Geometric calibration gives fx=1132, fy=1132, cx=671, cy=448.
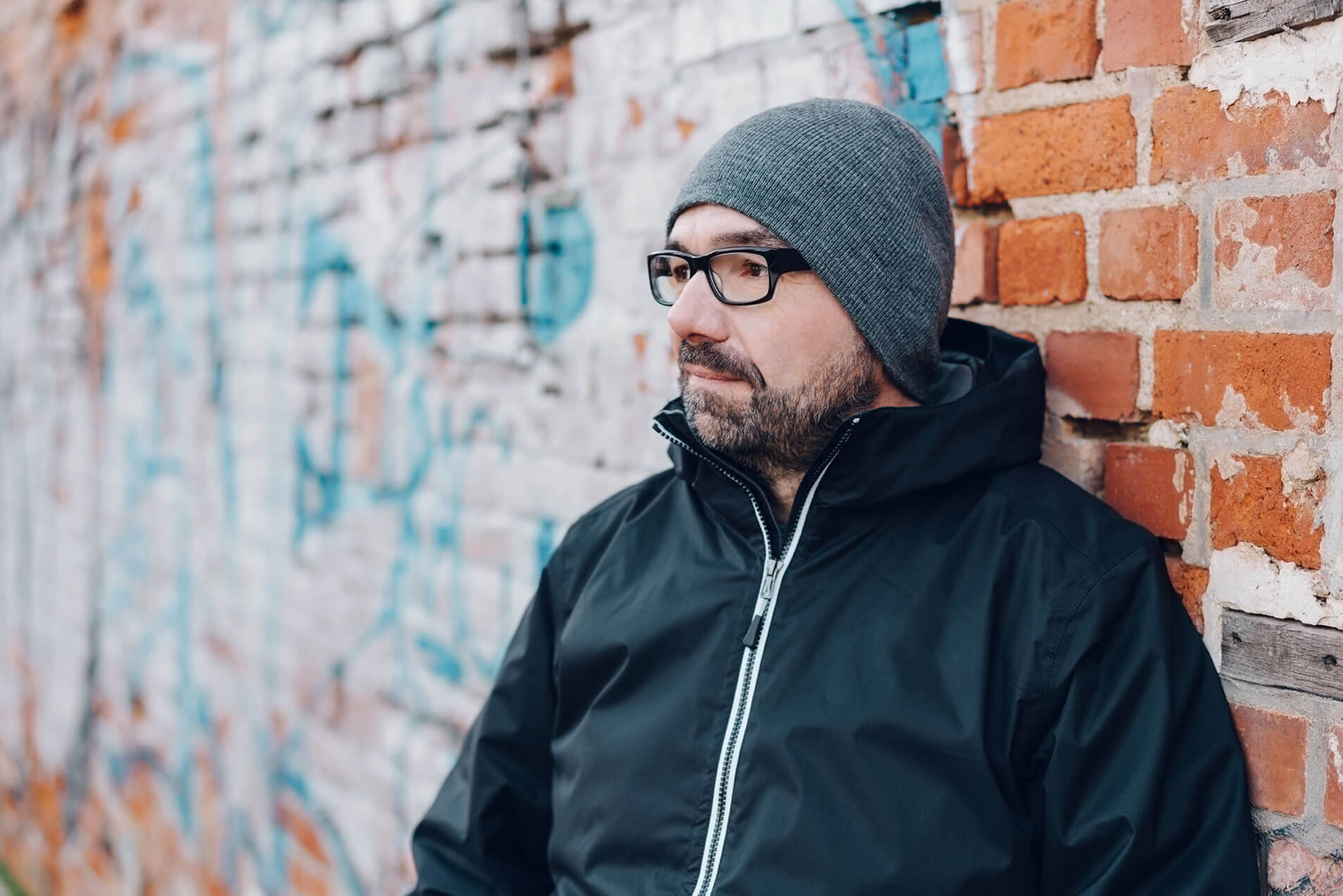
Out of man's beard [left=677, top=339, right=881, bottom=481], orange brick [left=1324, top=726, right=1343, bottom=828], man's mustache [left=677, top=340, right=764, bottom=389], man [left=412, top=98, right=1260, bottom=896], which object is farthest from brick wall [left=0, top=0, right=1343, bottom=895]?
man's mustache [left=677, top=340, right=764, bottom=389]

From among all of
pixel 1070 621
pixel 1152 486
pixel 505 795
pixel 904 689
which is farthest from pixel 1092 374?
pixel 505 795

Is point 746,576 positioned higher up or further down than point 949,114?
further down

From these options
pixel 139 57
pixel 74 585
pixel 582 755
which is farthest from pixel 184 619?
pixel 582 755

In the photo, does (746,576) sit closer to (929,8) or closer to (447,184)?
(929,8)

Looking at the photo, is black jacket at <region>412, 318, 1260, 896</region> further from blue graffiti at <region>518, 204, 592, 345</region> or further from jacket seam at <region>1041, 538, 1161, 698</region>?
blue graffiti at <region>518, 204, 592, 345</region>

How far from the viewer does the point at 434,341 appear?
2.48 metres

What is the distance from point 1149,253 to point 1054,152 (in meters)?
0.19

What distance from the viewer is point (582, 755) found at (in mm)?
1479

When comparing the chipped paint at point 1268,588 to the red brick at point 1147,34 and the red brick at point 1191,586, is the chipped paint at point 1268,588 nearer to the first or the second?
the red brick at point 1191,586

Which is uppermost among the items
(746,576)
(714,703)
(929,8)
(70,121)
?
(70,121)

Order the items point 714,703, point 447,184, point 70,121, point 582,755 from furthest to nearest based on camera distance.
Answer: point 70,121 → point 447,184 → point 582,755 → point 714,703

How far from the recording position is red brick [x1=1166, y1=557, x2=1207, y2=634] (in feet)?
4.18

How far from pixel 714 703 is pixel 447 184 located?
1481mm

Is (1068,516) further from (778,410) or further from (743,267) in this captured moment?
(743,267)
